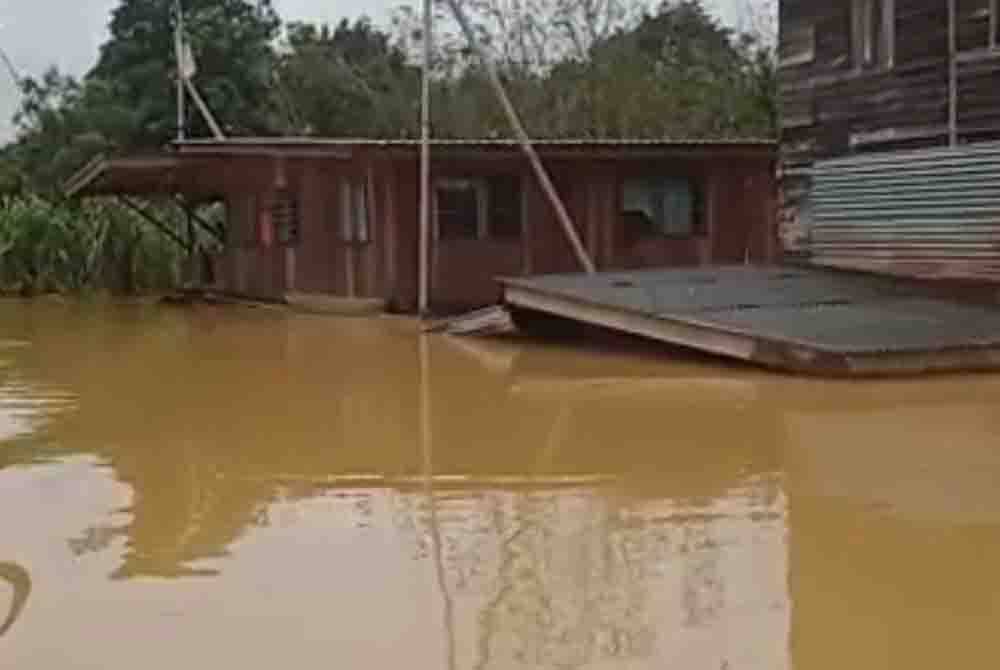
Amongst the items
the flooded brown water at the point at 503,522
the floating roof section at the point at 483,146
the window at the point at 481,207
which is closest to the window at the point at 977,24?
the flooded brown water at the point at 503,522

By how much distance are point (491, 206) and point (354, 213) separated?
1.75 m

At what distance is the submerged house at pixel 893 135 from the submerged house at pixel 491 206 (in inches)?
153

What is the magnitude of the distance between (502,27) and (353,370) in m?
19.6

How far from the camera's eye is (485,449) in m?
10.0

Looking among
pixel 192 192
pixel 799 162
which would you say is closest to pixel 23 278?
pixel 192 192

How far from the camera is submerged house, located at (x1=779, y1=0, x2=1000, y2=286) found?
15.8m

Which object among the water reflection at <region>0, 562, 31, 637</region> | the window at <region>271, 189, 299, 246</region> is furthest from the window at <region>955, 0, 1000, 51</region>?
the water reflection at <region>0, 562, 31, 637</region>

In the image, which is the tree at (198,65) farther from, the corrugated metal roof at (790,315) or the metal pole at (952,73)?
the metal pole at (952,73)

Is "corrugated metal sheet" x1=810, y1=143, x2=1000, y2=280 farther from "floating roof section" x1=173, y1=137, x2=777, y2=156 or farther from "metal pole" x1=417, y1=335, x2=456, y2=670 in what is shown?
"metal pole" x1=417, y1=335, x2=456, y2=670

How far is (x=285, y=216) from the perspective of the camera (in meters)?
24.9

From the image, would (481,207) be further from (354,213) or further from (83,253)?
(83,253)

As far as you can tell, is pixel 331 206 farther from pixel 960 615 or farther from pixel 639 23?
pixel 960 615

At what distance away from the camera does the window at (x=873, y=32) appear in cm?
1709

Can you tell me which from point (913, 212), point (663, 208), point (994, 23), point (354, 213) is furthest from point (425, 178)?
point (994, 23)
